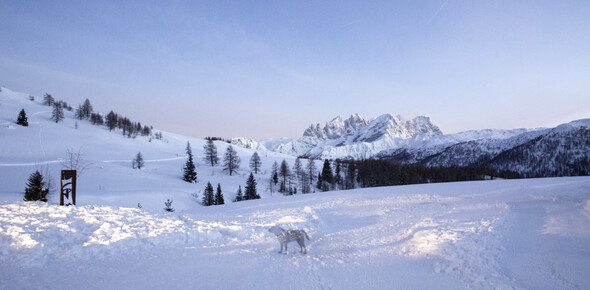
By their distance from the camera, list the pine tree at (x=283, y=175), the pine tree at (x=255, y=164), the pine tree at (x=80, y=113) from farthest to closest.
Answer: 1. the pine tree at (x=80, y=113)
2. the pine tree at (x=255, y=164)
3. the pine tree at (x=283, y=175)

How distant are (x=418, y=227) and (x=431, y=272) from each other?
4.25 meters

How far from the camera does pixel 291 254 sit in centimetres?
805

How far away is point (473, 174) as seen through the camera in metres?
85.3

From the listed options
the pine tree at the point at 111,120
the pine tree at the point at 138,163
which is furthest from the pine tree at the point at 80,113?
the pine tree at the point at 138,163

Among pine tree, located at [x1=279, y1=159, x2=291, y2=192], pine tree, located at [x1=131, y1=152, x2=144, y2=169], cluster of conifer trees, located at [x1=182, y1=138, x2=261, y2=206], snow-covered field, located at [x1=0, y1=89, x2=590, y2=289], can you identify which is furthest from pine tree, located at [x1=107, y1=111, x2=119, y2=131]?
snow-covered field, located at [x1=0, y1=89, x2=590, y2=289]

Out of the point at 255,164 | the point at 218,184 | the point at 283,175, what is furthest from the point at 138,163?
the point at 283,175

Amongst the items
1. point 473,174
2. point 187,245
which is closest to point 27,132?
point 187,245

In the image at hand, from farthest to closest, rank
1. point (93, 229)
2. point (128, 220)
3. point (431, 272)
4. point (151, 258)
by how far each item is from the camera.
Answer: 1. point (128, 220)
2. point (93, 229)
3. point (151, 258)
4. point (431, 272)

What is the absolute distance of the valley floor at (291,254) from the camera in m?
5.79

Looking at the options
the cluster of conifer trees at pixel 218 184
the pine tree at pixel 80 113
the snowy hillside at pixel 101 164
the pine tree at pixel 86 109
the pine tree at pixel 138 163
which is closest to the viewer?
the snowy hillside at pixel 101 164

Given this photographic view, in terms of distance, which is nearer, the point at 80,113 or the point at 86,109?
the point at 80,113

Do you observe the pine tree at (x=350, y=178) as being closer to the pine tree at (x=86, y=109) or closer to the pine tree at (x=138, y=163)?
the pine tree at (x=138, y=163)

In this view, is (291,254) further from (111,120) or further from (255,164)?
(111,120)

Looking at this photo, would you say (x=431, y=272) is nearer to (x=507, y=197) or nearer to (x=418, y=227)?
(x=418, y=227)
